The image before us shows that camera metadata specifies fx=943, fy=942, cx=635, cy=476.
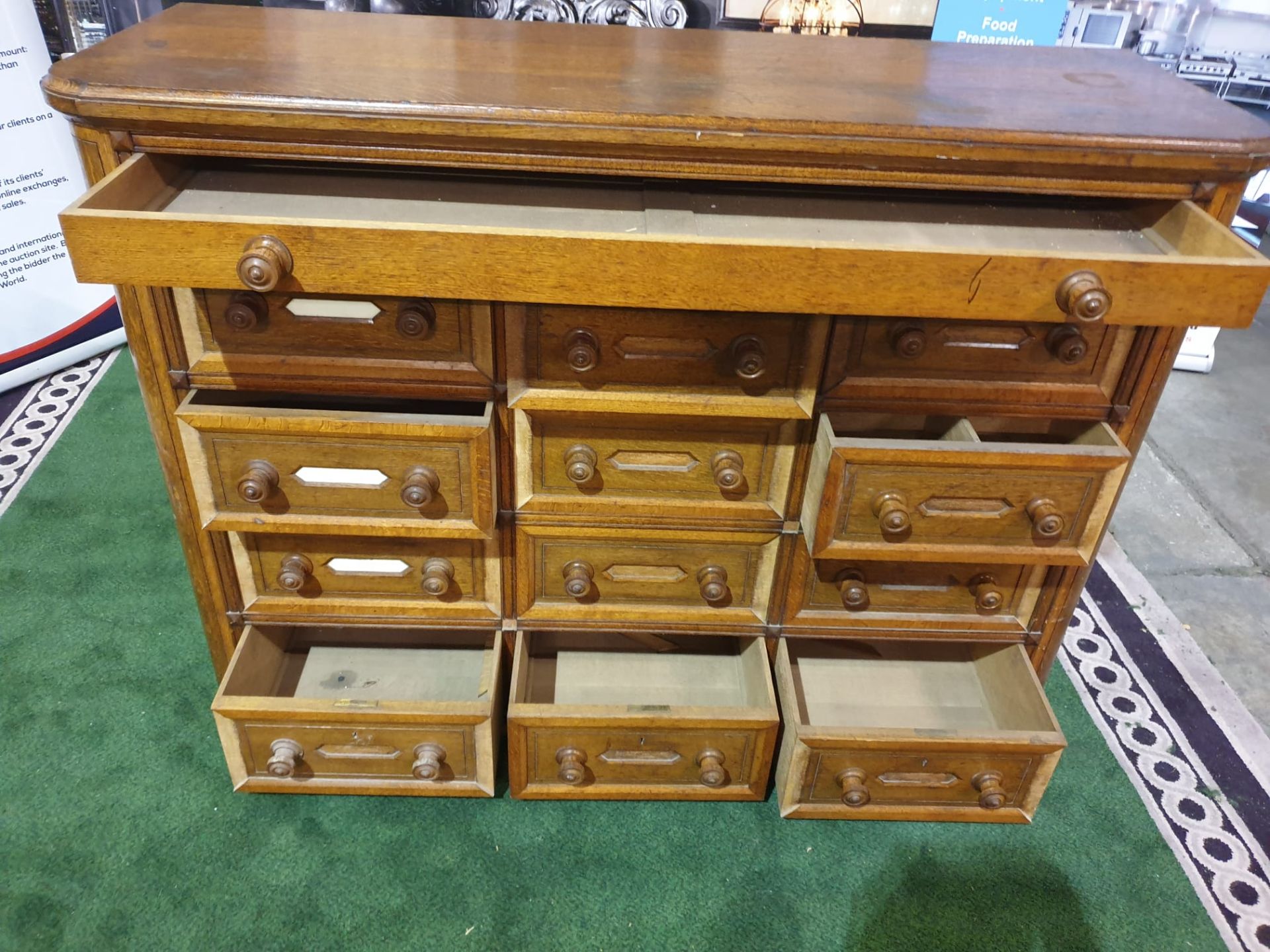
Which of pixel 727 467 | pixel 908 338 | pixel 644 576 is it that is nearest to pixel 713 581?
pixel 644 576

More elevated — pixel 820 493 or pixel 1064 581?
pixel 820 493

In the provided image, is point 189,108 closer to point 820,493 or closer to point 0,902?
point 820,493

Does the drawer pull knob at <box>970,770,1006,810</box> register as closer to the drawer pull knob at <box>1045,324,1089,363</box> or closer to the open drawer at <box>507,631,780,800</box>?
the open drawer at <box>507,631,780,800</box>

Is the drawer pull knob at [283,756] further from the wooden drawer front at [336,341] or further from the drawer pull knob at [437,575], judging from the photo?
the wooden drawer front at [336,341]

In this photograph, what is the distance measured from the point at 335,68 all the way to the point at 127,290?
36 cm

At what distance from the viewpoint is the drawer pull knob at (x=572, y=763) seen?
1358mm

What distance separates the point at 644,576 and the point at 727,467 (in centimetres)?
23

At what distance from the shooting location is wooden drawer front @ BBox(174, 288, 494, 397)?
109 cm

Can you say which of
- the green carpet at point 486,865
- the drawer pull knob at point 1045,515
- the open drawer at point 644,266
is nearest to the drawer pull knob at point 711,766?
the green carpet at point 486,865

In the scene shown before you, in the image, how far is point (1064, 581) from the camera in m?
1.37

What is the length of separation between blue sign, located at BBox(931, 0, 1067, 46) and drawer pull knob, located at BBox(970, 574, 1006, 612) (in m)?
1.07

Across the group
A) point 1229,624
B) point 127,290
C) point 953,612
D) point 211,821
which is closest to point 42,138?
point 127,290

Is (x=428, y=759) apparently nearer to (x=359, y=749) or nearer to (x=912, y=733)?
(x=359, y=749)

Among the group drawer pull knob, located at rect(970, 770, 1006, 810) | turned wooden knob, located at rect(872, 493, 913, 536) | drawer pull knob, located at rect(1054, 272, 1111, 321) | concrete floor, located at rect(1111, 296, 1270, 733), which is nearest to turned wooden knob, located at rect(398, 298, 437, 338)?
turned wooden knob, located at rect(872, 493, 913, 536)
